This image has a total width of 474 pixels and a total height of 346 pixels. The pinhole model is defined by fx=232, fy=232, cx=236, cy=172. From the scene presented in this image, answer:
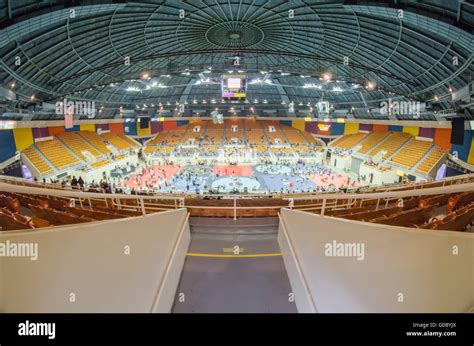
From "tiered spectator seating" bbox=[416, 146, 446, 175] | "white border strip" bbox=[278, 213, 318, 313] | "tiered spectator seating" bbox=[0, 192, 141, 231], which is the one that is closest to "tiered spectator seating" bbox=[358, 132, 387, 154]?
"tiered spectator seating" bbox=[416, 146, 446, 175]

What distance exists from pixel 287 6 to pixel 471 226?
17.0m

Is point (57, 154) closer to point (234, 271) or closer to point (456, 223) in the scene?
point (234, 271)

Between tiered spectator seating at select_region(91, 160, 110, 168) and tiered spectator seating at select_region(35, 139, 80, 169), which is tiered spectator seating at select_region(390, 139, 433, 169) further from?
tiered spectator seating at select_region(35, 139, 80, 169)

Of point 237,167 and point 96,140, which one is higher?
point 96,140

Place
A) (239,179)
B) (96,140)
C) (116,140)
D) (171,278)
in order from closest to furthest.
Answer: (171,278), (239,179), (96,140), (116,140)

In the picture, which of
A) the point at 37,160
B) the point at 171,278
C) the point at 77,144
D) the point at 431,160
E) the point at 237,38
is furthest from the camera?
the point at 77,144

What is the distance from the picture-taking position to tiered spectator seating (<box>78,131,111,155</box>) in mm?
38097

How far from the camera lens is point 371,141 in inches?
1545

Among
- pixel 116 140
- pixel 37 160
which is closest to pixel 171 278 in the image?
pixel 37 160

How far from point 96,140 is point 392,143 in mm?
47941

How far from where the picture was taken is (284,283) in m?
4.21

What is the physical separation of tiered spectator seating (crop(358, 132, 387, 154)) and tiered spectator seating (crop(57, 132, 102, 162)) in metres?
42.6
